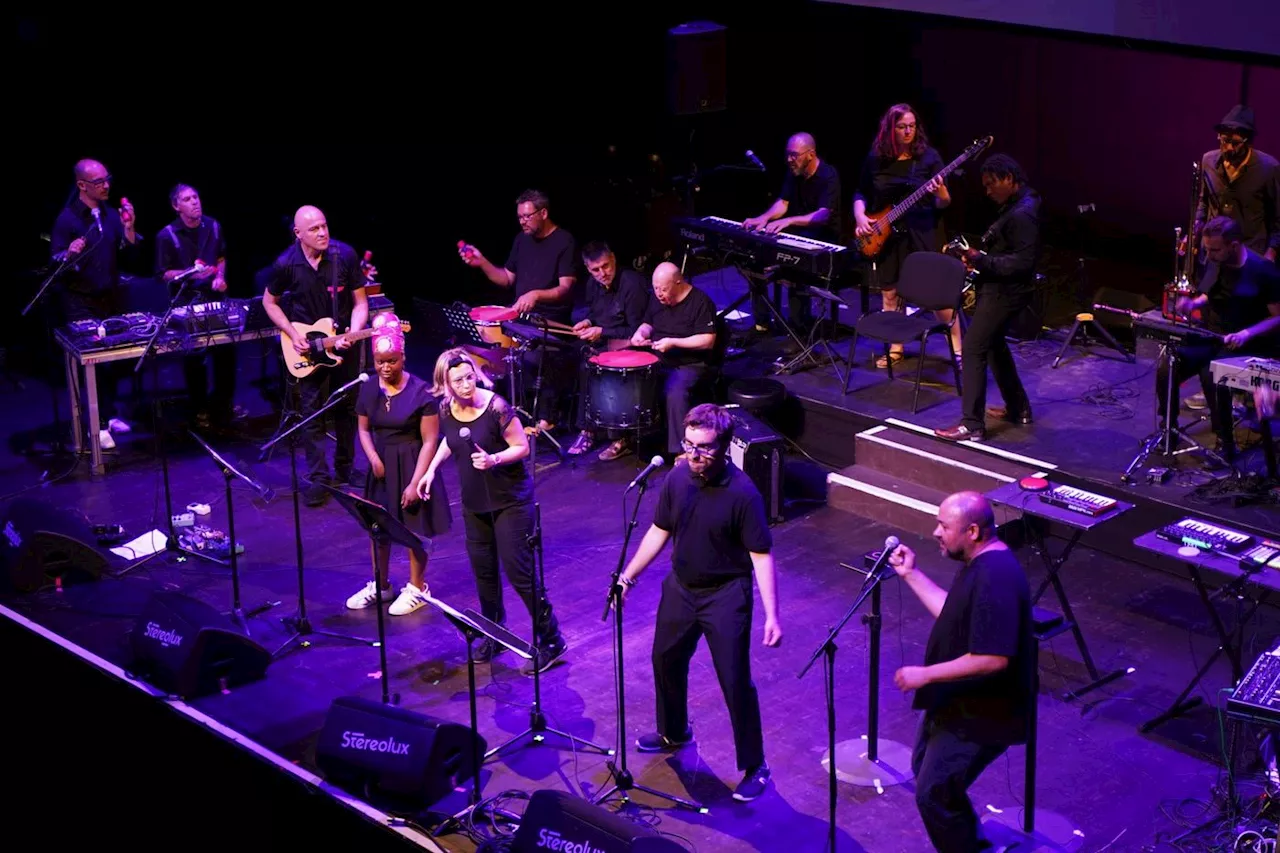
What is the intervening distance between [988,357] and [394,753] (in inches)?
198

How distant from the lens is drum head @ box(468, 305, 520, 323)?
11.1 meters

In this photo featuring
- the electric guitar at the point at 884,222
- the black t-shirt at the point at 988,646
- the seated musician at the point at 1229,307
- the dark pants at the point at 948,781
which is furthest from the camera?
the electric guitar at the point at 884,222

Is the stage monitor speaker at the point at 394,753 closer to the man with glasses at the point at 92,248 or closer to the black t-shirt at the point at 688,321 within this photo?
the black t-shirt at the point at 688,321

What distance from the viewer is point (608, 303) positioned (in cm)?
1122

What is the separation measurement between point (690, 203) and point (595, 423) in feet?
11.9

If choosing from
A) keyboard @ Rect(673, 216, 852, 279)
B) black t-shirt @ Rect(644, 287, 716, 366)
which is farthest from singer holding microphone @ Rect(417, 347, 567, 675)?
keyboard @ Rect(673, 216, 852, 279)

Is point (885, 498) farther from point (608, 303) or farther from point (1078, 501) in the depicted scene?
point (608, 303)

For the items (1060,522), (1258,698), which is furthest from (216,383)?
(1258,698)

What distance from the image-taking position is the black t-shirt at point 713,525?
6941mm

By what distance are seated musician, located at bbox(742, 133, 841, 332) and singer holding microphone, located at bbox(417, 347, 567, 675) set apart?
406cm

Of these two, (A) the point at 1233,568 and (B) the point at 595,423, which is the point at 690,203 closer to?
(B) the point at 595,423

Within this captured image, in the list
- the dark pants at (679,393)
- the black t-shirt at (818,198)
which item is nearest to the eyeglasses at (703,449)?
the dark pants at (679,393)

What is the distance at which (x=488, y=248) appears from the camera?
14.7 metres

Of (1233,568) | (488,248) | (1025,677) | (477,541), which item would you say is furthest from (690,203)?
(1025,677)
